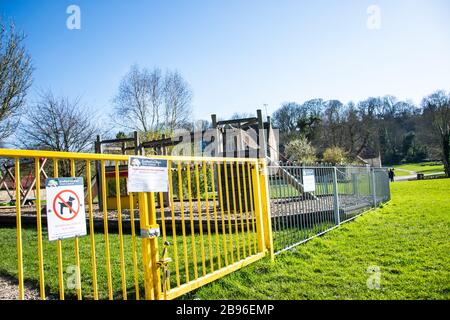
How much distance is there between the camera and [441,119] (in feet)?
134

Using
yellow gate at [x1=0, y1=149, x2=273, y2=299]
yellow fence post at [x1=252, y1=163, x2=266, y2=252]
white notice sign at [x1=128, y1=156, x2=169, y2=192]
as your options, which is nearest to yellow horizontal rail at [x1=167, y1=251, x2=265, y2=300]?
yellow gate at [x1=0, y1=149, x2=273, y2=299]

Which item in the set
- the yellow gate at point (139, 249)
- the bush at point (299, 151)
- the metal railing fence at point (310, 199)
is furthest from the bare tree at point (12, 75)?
the bush at point (299, 151)

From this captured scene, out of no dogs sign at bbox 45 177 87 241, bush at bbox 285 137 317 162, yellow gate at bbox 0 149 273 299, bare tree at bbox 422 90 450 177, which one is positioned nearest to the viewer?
no dogs sign at bbox 45 177 87 241

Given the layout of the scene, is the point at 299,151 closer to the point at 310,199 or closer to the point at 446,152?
the point at 446,152

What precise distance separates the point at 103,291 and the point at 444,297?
3711 mm

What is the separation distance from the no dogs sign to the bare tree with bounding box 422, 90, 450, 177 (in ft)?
132

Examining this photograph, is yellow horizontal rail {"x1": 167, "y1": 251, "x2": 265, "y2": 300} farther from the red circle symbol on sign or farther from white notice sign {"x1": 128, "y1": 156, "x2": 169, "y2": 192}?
the red circle symbol on sign

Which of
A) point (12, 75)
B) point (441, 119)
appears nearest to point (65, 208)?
point (12, 75)

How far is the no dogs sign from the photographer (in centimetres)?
228

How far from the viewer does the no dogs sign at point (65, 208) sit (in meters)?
2.28

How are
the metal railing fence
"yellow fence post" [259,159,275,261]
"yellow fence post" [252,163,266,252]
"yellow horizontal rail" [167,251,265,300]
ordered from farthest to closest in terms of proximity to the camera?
the metal railing fence, "yellow fence post" [259,159,275,261], "yellow fence post" [252,163,266,252], "yellow horizontal rail" [167,251,265,300]

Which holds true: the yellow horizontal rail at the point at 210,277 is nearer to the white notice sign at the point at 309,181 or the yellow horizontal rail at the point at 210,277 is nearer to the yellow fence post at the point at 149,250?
the yellow fence post at the point at 149,250
